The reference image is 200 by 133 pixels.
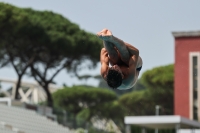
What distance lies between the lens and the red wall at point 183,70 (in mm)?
55781

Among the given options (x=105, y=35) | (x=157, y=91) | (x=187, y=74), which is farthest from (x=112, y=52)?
(x=157, y=91)

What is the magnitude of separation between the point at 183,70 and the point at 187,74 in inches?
19.0

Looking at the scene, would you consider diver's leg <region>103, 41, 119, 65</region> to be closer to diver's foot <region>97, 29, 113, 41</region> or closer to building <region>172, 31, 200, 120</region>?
diver's foot <region>97, 29, 113, 41</region>

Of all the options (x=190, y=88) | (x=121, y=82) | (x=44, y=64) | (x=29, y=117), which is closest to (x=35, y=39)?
(x=44, y=64)

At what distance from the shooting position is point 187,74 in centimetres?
5769

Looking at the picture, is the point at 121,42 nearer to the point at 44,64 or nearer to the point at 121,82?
the point at 121,82

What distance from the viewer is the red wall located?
55781 mm

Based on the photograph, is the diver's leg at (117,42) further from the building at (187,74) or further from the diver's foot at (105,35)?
the building at (187,74)

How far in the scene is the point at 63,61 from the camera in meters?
63.8

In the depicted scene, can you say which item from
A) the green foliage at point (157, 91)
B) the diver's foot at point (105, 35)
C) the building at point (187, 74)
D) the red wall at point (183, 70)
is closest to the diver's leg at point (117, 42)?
the diver's foot at point (105, 35)

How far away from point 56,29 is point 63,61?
9.37 ft

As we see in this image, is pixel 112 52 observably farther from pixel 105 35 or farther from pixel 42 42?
pixel 42 42

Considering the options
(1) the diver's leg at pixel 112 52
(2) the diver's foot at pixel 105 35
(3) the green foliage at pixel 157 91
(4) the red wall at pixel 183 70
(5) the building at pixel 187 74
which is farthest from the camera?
(3) the green foliage at pixel 157 91

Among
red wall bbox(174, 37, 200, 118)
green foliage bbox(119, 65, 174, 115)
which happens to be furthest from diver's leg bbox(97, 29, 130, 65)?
green foliage bbox(119, 65, 174, 115)
